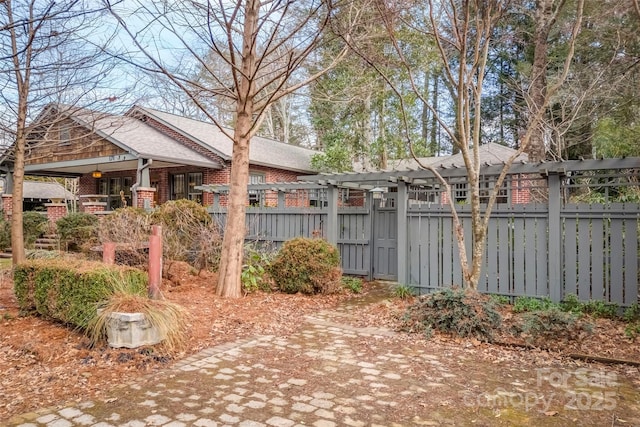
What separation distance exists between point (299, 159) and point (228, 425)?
664 inches

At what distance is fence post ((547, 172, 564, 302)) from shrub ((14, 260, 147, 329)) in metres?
5.85

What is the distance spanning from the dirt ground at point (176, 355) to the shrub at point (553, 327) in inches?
4.3

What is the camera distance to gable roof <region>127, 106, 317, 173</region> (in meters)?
16.1

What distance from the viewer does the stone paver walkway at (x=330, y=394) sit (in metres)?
3.20

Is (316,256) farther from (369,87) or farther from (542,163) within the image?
(369,87)

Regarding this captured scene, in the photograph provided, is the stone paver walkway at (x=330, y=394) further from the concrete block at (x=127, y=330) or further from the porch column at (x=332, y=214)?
the porch column at (x=332, y=214)

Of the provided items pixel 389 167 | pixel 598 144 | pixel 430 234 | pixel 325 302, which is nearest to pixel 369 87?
pixel 389 167

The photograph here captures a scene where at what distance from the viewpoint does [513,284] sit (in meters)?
7.27

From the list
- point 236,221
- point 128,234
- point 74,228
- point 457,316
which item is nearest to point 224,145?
point 74,228

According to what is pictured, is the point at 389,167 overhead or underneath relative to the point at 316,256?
overhead

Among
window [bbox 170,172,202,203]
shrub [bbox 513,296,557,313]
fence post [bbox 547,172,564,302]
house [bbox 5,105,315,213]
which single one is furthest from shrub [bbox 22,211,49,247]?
fence post [bbox 547,172,564,302]

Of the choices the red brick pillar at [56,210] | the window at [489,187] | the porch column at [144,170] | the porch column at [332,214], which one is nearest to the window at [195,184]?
the porch column at [144,170]

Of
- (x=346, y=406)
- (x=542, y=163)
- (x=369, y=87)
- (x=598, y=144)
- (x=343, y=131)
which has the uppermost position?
(x=369, y=87)

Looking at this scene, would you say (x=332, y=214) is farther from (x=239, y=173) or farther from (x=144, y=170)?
(x=144, y=170)
